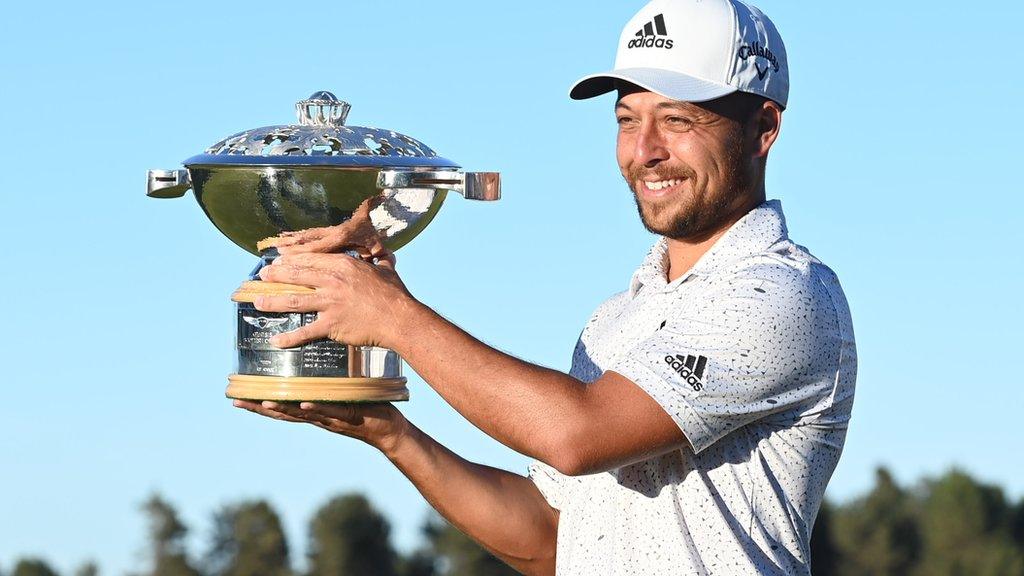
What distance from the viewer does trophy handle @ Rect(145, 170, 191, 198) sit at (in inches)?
178

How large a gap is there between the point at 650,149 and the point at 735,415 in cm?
72

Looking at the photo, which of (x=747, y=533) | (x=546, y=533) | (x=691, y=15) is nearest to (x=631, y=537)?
(x=747, y=533)

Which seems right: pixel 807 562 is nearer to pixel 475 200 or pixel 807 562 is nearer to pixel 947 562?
pixel 475 200

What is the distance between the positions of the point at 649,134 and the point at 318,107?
2.77ft

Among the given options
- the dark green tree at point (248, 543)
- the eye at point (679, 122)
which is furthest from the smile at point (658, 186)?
the dark green tree at point (248, 543)

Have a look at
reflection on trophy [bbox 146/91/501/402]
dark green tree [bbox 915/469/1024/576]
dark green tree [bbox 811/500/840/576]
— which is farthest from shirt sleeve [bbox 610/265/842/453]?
dark green tree [bbox 915/469/1024/576]

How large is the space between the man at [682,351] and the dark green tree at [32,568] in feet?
103

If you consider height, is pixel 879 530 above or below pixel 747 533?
below

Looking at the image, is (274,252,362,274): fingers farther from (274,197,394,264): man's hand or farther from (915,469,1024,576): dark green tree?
(915,469,1024,576): dark green tree

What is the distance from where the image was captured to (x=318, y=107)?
14.9ft

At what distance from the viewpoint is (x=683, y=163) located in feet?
14.3

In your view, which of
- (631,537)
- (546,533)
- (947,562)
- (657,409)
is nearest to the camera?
(657,409)

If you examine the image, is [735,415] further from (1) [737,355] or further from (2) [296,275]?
(2) [296,275]

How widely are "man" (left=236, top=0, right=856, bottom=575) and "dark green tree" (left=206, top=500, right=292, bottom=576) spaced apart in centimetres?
2970
